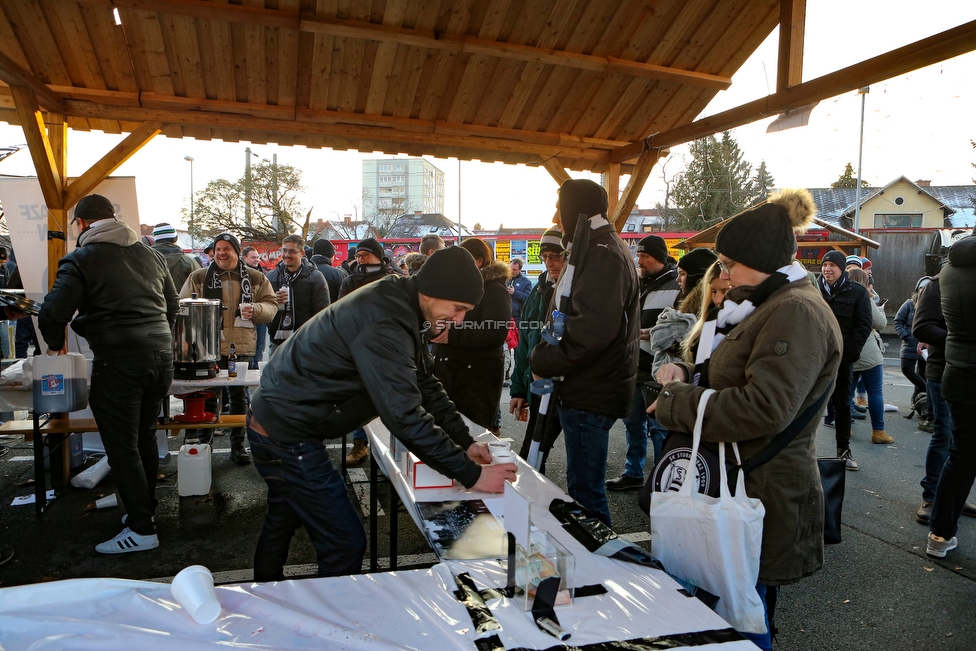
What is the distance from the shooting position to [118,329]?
3.37 m

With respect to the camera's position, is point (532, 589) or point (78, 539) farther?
point (78, 539)

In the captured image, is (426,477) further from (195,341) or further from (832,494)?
(195,341)

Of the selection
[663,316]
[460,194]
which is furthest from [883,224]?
[663,316]

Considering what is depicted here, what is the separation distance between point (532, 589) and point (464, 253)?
102 cm

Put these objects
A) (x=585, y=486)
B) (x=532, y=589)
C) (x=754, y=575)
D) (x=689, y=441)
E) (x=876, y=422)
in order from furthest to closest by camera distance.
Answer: (x=876, y=422), (x=585, y=486), (x=689, y=441), (x=754, y=575), (x=532, y=589)

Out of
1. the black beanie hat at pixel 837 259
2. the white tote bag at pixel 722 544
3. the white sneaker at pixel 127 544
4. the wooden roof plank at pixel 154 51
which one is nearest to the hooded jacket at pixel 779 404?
the white tote bag at pixel 722 544

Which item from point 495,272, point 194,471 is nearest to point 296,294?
point 194,471

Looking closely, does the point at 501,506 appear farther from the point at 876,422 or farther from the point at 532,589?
the point at 876,422

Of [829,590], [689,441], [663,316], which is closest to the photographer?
[689,441]

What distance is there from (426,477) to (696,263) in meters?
2.72

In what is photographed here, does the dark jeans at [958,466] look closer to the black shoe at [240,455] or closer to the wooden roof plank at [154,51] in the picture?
the black shoe at [240,455]

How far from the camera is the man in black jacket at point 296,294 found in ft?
19.4

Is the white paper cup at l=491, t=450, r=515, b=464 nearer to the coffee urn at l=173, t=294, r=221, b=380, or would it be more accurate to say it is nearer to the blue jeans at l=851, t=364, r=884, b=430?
the coffee urn at l=173, t=294, r=221, b=380

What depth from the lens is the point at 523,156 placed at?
6344 mm
